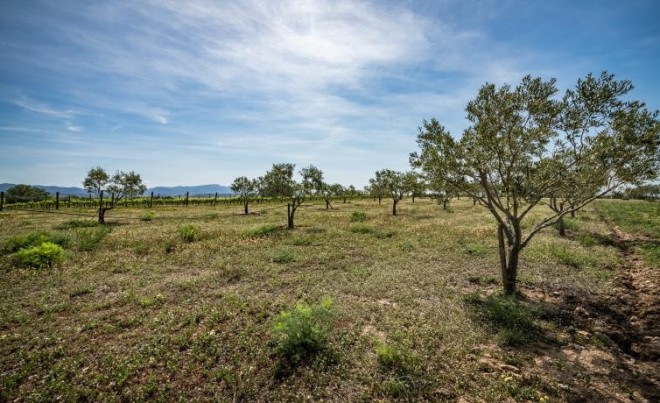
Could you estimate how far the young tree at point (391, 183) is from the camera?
50.2m

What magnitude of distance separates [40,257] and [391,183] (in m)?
43.6

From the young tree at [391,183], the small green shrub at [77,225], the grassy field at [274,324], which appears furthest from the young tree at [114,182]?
the young tree at [391,183]

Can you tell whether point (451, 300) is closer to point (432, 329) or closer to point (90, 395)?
point (432, 329)

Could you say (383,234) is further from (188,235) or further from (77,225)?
(77,225)

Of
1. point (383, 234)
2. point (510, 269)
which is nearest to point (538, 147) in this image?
point (510, 269)

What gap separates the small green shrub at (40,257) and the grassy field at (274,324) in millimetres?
505

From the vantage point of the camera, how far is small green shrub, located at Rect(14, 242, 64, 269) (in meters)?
15.4

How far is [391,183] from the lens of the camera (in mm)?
51094

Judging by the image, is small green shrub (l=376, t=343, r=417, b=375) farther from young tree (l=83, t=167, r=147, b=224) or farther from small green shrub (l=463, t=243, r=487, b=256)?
young tree (l=83, t=167, r=147, b=224)

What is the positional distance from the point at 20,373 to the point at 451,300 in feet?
42.5

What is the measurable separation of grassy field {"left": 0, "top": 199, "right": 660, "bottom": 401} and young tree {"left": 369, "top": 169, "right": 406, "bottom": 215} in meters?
31.1

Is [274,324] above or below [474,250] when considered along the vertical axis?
below

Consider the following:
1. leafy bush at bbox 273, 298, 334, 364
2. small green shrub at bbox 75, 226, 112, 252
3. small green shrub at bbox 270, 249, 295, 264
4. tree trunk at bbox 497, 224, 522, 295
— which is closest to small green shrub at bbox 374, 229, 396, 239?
small green shrub at bbox 270, 249, 295, 264

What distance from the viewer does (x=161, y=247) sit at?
2050 cm
